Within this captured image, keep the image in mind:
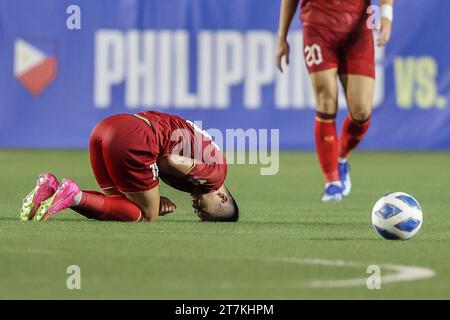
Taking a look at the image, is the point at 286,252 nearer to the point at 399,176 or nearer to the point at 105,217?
the point at 105,217

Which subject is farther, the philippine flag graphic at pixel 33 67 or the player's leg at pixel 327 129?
the philippine flag graphic at pixel 33 67

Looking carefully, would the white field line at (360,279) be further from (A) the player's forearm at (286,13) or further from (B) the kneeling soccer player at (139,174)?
(A) the player's forearm at (286,13)

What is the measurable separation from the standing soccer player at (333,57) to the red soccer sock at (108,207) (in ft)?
8.34

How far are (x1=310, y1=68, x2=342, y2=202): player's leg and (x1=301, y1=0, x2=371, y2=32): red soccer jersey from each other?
1.24 feet

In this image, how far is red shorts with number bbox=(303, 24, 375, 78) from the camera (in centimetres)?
1020

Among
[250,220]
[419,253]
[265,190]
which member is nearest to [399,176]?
[265,190]

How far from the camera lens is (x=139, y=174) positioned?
7.95m

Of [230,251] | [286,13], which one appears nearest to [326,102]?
[286,13]

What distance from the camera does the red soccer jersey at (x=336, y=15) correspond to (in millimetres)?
10273

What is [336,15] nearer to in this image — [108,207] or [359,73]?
[359,73]

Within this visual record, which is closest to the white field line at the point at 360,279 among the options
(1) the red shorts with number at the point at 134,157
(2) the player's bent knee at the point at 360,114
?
(1) the red shorts with number at the point at 134,157

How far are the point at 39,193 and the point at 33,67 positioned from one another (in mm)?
8374

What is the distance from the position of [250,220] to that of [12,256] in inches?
103

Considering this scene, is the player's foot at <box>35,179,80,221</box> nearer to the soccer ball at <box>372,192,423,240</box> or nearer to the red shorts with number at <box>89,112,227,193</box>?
the red shorts with number at <box>89,112,227,193</box>
